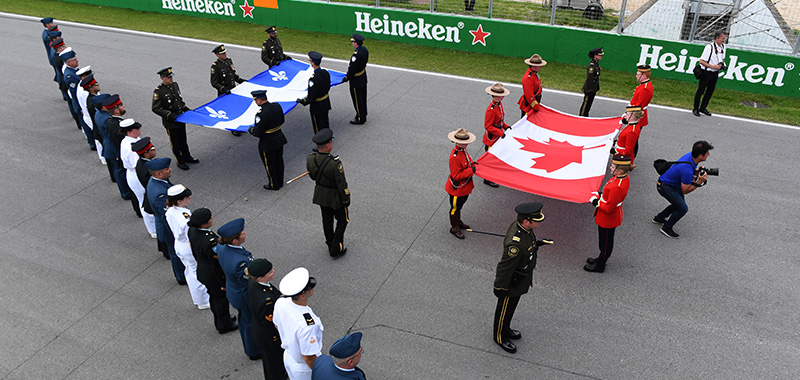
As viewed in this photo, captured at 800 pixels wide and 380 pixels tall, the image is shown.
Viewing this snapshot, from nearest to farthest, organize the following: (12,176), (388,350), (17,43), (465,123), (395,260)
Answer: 1. (388,350)
2. (395,260)
3. (12,176)
4. (465,123)
5. (17,43)

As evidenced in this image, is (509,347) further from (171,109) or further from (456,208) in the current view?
(171,109)

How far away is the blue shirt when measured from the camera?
6.92m

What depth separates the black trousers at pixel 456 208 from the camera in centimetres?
705

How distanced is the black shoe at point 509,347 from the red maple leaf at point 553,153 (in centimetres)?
276

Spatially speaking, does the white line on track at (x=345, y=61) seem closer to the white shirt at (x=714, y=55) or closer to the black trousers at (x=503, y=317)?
the white shirt at (x=714, y=55)

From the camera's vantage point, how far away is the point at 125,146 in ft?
24.0

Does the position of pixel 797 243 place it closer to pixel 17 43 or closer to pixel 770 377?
pixel 770 377

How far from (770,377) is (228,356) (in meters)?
5.57

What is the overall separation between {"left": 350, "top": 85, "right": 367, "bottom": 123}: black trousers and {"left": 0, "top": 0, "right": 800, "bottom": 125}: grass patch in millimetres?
3642

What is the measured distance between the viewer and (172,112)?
8805mm

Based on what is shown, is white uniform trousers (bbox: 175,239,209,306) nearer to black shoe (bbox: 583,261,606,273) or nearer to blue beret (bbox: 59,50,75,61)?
black shoe (bbox: 583,261,606,273)

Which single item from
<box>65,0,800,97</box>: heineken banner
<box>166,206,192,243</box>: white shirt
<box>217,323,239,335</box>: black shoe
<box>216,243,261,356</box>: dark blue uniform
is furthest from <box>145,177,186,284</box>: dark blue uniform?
<box>65,0,800,97</box>: heineken banner

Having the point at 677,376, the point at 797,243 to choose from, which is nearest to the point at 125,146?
the point at 677,376

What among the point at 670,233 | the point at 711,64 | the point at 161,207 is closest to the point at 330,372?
the point at 161,207
